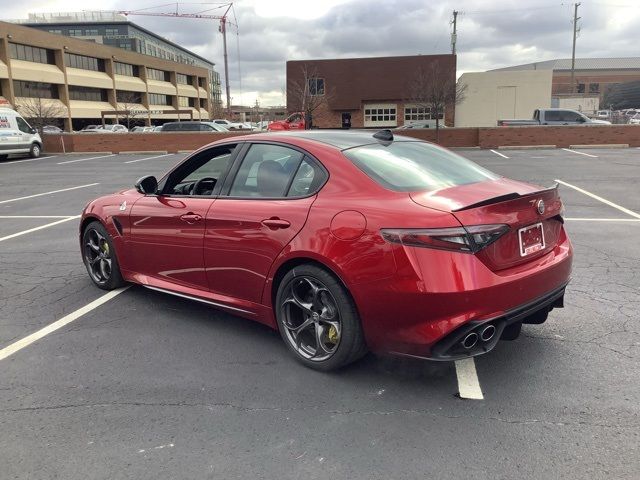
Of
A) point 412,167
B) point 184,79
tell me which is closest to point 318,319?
point 412,167

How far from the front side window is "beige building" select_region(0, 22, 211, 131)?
42778mm

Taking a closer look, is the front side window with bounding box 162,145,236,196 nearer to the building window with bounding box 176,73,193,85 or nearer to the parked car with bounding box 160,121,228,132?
the parked car with bounding box 160,121,228,132

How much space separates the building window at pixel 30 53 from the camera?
54.0 meters

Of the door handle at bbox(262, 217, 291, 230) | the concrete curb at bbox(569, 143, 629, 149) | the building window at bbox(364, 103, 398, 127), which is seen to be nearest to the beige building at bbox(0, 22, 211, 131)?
the building window at bbox(364, 103, 398, 127)

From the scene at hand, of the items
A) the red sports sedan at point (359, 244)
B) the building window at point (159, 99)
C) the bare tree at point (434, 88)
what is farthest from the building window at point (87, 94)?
the red sports sedan at point (359, 244)

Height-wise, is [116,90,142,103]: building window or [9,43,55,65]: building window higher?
[9,43,55,65]: building window

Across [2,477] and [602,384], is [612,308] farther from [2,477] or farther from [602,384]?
[2,477]

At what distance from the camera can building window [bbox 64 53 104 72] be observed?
63.0 meters

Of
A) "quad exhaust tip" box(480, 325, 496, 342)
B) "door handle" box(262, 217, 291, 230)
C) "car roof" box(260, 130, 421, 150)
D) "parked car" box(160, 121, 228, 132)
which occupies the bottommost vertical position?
"quad exhaust tip" box(480, 325, 496, 342)

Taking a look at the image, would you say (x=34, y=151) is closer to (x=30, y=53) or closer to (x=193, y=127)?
(x=193, y=127)

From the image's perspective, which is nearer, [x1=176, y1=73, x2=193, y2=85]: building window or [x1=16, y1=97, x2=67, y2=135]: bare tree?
[x1=16, y1=97, x2=67, y2=135]: bare tree

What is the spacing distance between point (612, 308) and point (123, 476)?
3913 mm

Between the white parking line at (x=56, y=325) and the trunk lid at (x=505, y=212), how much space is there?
3146mm

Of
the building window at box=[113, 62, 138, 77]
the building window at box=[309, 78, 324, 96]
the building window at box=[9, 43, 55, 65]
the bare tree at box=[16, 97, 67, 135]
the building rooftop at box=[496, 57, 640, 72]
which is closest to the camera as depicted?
the bare tree at box=[16, 97, 67, 135]
